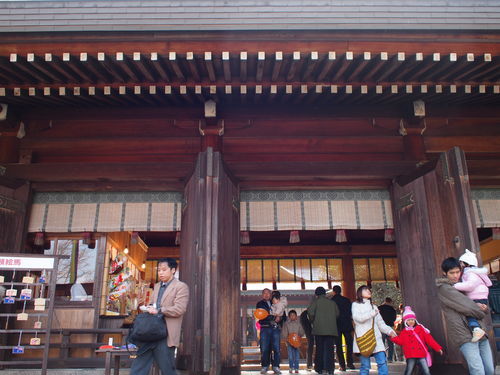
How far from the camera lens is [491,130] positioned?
738 centimetres

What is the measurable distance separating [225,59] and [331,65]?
1.36 m

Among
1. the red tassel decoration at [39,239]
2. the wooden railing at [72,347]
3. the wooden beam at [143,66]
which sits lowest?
the wooden railing at [72,347]

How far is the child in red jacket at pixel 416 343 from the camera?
19.2 ft

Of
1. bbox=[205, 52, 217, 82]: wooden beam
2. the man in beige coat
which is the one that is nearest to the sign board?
the man in beige coat

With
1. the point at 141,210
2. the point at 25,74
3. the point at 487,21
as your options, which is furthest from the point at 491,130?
the point at 25,74

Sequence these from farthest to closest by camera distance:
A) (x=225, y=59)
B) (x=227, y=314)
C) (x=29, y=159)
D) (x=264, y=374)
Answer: (x=264, y=374) < (x=29, y=159) < (x=227, y=314) < (x=225, y=59)

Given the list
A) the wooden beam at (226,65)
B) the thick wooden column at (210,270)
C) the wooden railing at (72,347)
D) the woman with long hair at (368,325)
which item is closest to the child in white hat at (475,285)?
the woman with long hair at (368,325)

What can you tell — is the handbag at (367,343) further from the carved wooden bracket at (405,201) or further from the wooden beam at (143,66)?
the wooden beam at (143,66)

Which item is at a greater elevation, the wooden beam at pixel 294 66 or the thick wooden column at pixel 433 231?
the wooden beam at pixel 294 66

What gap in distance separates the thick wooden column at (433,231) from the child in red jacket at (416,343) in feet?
0.87

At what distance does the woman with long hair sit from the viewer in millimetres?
6297

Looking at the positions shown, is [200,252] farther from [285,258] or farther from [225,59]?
[285,258]

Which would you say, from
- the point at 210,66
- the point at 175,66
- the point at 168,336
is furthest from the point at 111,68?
the point at 168,336

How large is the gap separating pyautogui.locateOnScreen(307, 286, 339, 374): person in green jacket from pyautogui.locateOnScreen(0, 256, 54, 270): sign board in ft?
14.0
